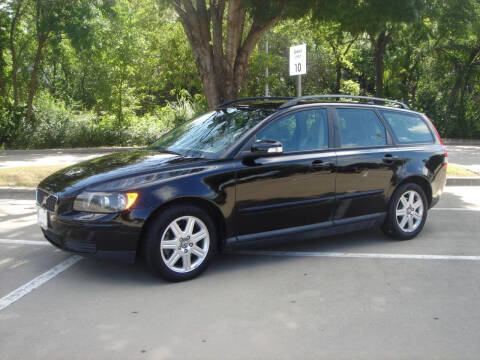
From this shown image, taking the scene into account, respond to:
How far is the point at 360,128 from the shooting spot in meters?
6.09

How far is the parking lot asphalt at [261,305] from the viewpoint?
141 inches

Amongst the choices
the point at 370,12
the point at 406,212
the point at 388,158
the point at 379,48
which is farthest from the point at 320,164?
the point at 379,48

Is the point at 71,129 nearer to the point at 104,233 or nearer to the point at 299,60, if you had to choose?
the point at 299,60

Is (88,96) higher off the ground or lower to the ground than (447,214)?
higher

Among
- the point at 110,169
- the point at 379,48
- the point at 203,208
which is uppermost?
the point at 379,48

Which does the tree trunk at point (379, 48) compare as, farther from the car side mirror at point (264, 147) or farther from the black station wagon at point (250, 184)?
the car side mirror at point (264, 147)

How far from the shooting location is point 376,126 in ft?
20.5

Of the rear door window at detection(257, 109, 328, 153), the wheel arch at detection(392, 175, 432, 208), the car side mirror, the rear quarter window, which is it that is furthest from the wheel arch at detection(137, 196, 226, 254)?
the rear quarter window

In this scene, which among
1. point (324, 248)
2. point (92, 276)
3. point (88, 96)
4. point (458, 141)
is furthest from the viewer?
point (88, 96)

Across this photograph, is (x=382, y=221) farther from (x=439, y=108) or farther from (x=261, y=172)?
(x=439, y=108)

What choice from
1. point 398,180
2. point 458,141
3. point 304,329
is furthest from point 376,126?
point 458,141

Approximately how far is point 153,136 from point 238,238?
15.7 m

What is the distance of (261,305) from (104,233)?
1.45m

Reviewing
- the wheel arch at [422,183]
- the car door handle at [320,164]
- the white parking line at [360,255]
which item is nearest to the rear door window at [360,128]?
the car door handle at [320,164]
